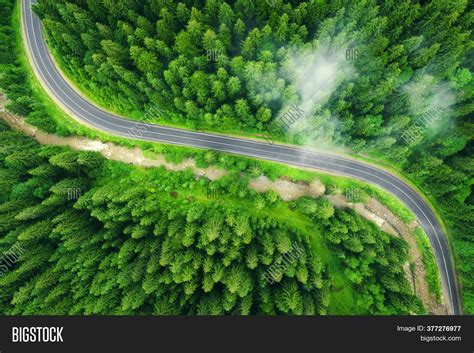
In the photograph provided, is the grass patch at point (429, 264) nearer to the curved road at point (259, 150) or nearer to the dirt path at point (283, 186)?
the dirt path at point (283, 186)

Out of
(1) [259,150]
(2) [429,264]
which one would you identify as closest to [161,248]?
(1) [259,150]

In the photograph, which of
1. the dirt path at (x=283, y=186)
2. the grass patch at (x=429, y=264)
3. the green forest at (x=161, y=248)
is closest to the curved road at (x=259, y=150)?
the grass patch at (x=429, y=264)

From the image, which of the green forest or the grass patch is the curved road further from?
the green forest

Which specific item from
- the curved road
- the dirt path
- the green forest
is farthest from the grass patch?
the green forest

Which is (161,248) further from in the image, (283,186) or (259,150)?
(259,150)

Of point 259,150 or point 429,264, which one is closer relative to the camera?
point 259,150

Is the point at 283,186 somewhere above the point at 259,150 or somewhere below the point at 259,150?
below
